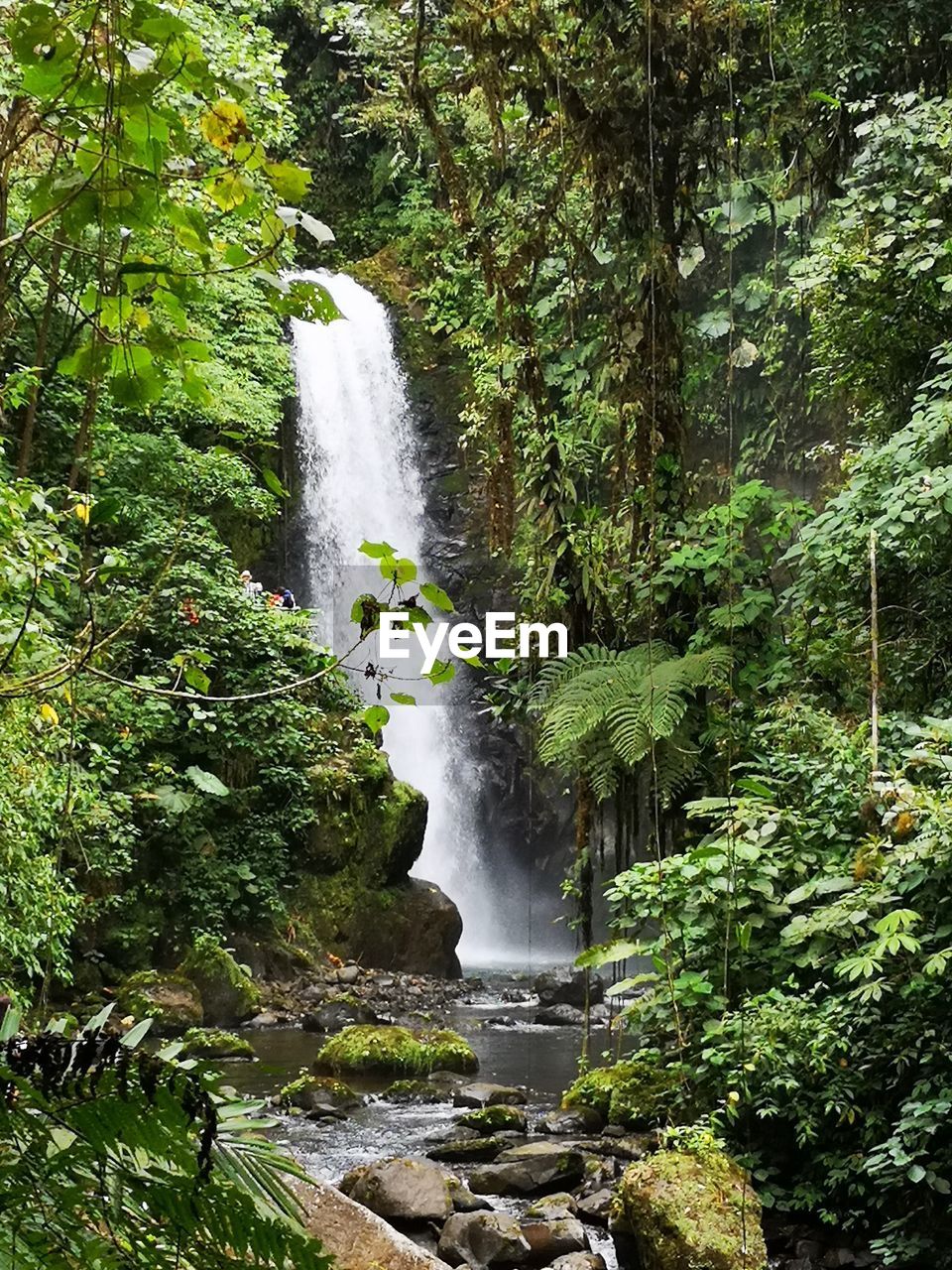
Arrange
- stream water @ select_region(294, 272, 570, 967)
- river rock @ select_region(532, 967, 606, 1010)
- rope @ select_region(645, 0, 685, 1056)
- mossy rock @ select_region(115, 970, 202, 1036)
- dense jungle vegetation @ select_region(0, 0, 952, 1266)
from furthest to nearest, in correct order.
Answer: stream water @ select_region(294, 272, 570, 967), river rock @ select_region(532, 967, 606, 1010), mossy rock @ select_region(115, 970, 202, 1036), rope @ select_region(645, 0, 685, 1056), dense jungle vegetation @ select_region(0, 0, 952, 1266)

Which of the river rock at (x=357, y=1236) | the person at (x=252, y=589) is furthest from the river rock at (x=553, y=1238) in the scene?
the person at (x=252, y=589)

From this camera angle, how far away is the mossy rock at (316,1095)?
21.0 ft

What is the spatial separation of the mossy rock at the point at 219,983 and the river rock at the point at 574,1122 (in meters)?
3.44

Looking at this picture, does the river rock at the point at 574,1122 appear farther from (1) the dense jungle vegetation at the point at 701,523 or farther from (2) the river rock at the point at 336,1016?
(2) the river rock at the point at 336,1016

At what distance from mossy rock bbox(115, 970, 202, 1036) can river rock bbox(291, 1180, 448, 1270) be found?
15.7 feet

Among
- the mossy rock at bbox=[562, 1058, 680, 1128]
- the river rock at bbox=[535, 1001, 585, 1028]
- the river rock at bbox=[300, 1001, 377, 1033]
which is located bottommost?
the river rock at bbox=[535, 1001, 585, 1028]

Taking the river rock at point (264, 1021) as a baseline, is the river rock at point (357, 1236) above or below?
above

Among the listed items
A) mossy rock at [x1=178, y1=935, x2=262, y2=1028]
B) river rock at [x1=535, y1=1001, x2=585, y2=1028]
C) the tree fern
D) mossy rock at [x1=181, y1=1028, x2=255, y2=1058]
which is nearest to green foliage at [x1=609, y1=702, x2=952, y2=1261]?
the tree fern

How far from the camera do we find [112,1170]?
3.33 ft

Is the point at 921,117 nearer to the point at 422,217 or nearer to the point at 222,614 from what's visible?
the point at 222,614

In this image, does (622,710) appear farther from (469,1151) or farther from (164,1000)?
(164,1000)

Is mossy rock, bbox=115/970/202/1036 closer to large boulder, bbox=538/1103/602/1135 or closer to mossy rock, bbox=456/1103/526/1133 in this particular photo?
mossy rock, bbox=456/1103/526/1133

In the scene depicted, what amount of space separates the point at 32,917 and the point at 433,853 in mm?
9170

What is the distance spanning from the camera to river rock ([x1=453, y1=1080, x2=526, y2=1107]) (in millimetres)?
6254
